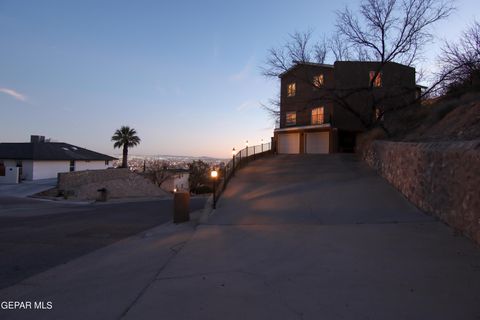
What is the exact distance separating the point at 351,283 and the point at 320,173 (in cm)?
1385

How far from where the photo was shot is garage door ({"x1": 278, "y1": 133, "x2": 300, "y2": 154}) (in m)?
36.0

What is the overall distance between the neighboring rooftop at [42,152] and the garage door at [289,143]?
2382 centimetres

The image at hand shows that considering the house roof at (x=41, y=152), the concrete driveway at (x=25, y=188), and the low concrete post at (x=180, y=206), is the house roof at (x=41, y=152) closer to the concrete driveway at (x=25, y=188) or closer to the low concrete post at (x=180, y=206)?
the concrete driveway at (x=25, y=188)

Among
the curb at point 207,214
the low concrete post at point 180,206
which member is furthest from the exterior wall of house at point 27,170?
the low concrete post at point 180,206

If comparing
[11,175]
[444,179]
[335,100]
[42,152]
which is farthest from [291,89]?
[11,175]

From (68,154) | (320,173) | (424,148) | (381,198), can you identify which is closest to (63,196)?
(68,154)

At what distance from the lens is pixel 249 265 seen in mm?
7508

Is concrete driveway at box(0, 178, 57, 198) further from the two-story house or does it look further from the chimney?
the two-story house

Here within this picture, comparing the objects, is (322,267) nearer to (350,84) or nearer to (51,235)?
(51,235)

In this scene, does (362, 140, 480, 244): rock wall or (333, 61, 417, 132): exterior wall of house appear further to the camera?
(333, 61, 417, 132): exterior wall of house

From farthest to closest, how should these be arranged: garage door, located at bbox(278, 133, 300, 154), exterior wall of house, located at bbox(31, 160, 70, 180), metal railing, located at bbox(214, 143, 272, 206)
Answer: exterior wall of house, located at bbox(31, 160, 70, 180) → garage door, located at bbox(278, 133, 300, 154) → metal railing, located at bbox(214, 143, 272, 206)

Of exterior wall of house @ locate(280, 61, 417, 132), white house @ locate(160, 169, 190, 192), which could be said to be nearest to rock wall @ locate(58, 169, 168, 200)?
white house @ locate(160, 169, 190, 192)

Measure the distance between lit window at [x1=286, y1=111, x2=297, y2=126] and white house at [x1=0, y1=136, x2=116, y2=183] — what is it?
82.1 feet

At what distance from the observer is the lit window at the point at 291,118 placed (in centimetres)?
3549
